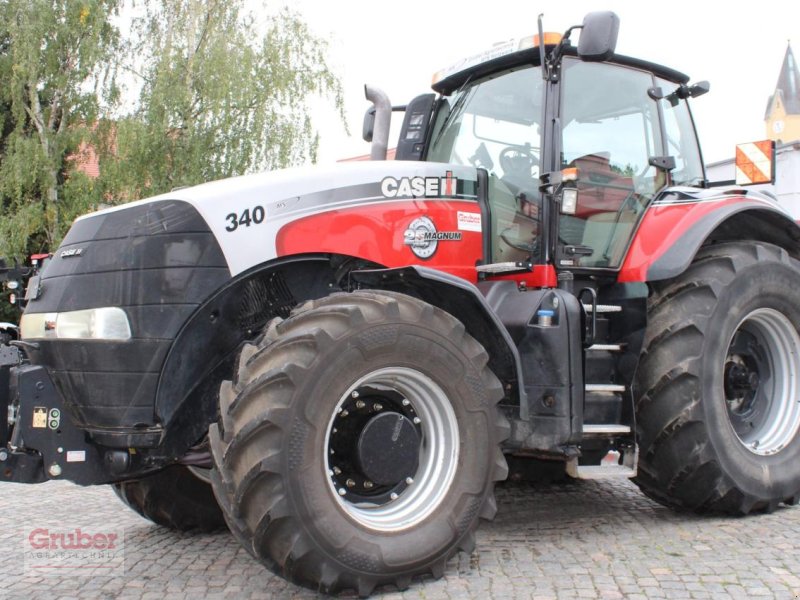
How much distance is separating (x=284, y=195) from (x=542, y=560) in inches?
84.4

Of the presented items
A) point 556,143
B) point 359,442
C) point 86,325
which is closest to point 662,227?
point 556,143

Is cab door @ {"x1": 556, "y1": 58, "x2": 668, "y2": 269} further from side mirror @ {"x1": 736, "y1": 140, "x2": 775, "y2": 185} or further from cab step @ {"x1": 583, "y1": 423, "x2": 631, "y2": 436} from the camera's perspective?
side mirror @ {"x1": 736, "y1": 140, "x2": 775, "y2": 185}

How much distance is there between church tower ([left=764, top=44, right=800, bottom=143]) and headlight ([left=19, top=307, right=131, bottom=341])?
88778 millimetres

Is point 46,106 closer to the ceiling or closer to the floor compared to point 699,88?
closer to the ceiling

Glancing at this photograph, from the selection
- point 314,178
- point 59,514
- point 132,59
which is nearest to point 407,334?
point 314,178

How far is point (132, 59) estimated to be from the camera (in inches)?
754

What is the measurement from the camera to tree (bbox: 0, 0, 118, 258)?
17734 millimetres

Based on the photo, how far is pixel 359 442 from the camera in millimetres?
3504

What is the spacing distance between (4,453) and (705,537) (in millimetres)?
3406

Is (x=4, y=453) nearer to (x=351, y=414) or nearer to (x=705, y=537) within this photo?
(x=351, y=414)

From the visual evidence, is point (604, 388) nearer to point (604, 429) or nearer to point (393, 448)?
point (604, 429)

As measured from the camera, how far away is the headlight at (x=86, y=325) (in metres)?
3.59

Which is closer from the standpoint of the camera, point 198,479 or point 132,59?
point 198,479

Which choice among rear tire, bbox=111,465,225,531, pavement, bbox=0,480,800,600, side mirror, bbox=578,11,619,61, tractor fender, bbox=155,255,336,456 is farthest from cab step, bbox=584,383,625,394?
rear tire, bbox=111,465,225,531
